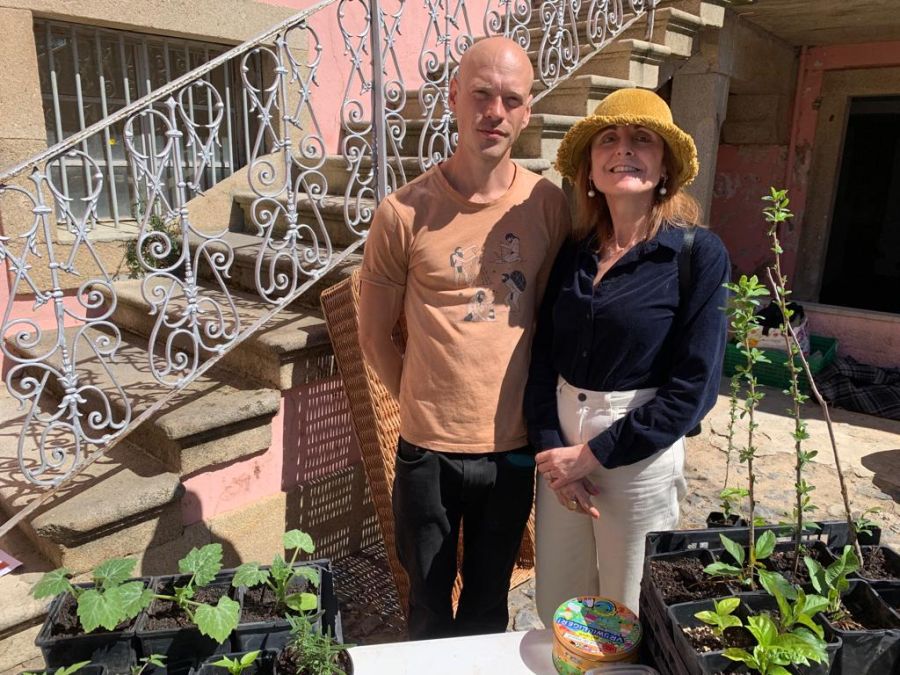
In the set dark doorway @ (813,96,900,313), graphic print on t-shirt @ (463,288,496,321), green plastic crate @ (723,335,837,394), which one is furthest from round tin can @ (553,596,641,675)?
dark doorway @ (813,96,900,313)

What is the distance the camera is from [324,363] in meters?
3.21

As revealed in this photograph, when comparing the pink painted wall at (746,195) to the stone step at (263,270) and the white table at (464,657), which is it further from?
the white table at (464,657)

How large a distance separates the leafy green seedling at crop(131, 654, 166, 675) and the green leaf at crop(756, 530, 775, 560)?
4.24ft

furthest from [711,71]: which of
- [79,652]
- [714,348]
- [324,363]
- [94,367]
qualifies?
[79,652]

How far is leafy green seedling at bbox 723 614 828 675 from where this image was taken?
42.7 inches

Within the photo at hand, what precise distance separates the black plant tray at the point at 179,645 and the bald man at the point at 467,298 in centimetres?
69

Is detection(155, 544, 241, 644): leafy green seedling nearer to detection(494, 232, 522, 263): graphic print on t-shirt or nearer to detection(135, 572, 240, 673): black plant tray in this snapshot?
detection(135, 572, 240, 673): black plant tray

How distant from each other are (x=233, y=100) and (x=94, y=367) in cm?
244

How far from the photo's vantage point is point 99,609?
4.59 ft

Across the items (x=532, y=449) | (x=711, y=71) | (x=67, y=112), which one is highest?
(x=711, y=71)

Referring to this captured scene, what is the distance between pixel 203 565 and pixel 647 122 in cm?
152

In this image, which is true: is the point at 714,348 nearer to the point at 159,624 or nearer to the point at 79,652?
the point at 159,624

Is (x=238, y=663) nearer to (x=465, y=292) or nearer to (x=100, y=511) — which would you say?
(x=465, y=292)

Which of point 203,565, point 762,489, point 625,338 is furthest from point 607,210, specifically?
point 762,489
